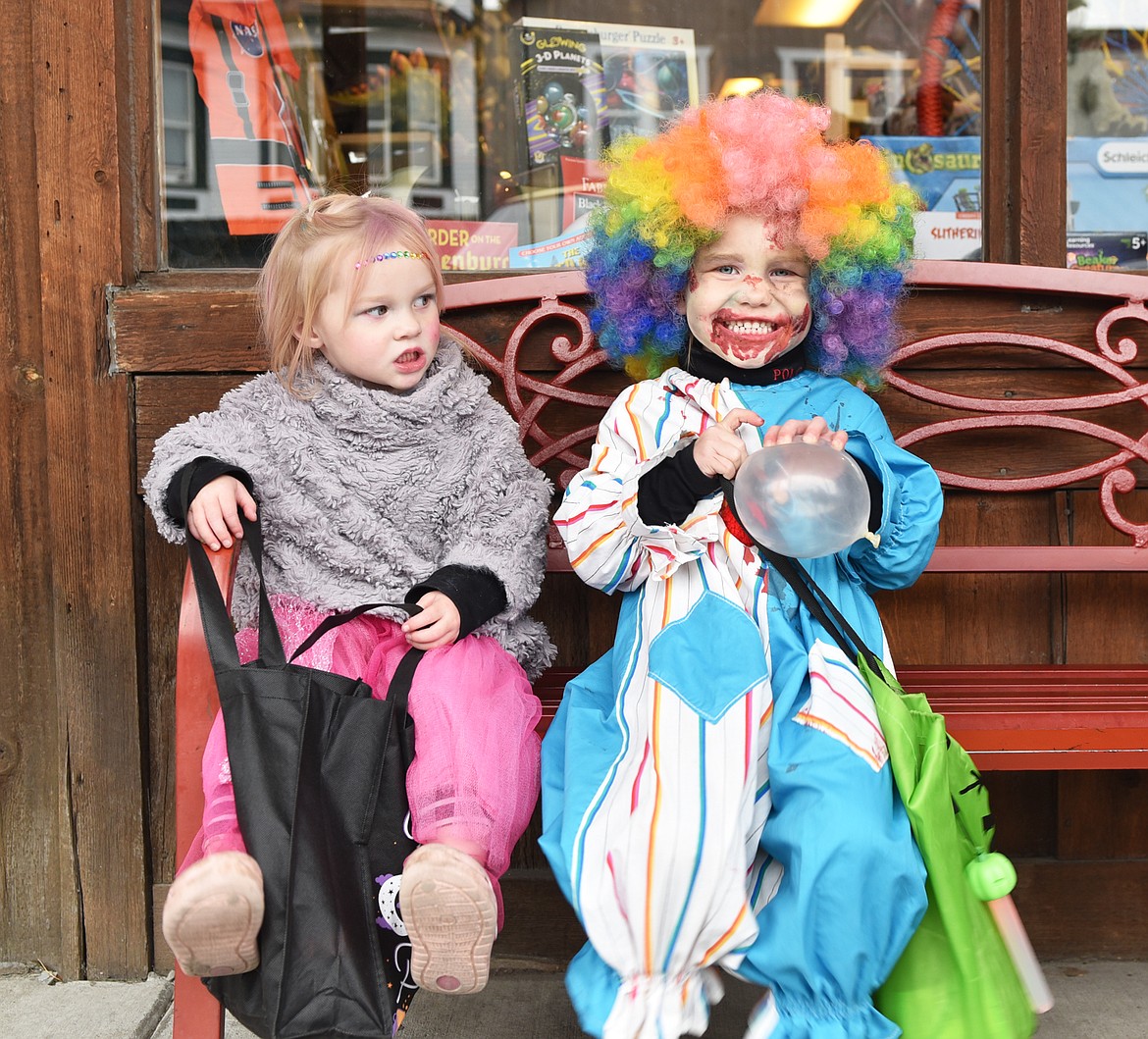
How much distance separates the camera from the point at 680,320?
2.16m

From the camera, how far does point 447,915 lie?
1.53 m

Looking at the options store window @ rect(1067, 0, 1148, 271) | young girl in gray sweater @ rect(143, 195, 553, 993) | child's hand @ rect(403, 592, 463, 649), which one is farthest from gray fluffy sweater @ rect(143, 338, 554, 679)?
store window @ rect(1067, 0, 1148, 271)

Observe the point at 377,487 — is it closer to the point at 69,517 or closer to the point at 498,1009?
the point at 69,517

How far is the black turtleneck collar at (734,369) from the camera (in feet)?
6.64

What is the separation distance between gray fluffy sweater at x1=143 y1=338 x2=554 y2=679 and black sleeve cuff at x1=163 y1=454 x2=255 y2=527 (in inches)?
1.8

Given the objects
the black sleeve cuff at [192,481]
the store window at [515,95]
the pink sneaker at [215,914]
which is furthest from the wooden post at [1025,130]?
the pink sneaker at [215,914]

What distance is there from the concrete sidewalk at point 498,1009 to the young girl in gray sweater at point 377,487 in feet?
2.09

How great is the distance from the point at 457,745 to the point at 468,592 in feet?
0.87

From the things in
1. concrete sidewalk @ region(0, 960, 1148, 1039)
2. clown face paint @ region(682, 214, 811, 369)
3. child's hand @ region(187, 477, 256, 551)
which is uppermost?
clown face paint @ region(682, 214, 811, 369)

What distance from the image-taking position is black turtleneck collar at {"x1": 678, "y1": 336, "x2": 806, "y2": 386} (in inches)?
79.7

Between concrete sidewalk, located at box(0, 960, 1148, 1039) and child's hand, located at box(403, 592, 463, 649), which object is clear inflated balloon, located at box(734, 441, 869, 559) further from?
concrete sidewalk, located at box(0, 960, 1148, 1039)

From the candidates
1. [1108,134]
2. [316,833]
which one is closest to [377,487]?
[316,833]

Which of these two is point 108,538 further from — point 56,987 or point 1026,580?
point 1026,580

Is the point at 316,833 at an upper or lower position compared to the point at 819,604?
lower
